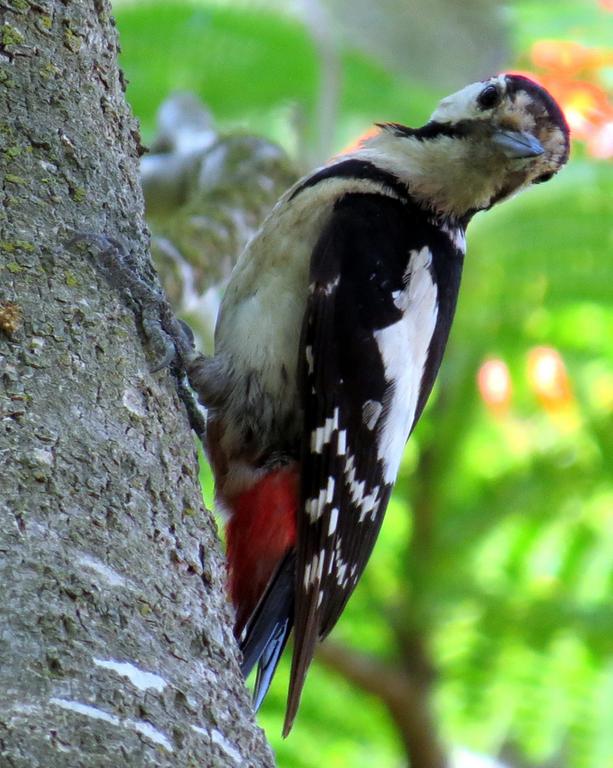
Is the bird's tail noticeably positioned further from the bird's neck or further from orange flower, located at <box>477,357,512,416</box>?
orange flower, located at <box>477,357,512,416</box>

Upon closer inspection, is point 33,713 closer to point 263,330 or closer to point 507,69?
point 263,330

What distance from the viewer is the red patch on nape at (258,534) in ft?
8.73

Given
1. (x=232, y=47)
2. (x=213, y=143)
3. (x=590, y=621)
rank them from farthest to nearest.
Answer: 1. (x=232, y=47)
2. (x=590, y=621)
3. (x=213, y=143)

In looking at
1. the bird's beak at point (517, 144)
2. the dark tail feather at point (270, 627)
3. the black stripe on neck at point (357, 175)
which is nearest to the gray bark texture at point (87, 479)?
the black stripe on neck at point (357, 175)

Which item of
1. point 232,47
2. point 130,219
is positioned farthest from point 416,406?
point 232,47

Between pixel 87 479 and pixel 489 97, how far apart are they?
165 centimetres

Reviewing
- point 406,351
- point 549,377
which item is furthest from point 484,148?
point 549,377

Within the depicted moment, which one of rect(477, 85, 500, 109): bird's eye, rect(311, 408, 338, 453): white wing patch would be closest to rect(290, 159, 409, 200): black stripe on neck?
rect(477, 85, 500, 109): bird's eye

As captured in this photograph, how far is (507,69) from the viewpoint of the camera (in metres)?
5.30

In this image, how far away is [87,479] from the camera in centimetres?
166

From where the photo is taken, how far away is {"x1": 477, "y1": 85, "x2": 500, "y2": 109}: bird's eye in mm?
2938

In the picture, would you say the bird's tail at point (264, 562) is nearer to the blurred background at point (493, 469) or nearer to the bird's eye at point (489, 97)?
the bird's eye at point (489, 97)

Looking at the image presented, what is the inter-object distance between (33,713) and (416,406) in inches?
65.4

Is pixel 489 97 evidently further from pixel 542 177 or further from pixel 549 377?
pixel 549 377
